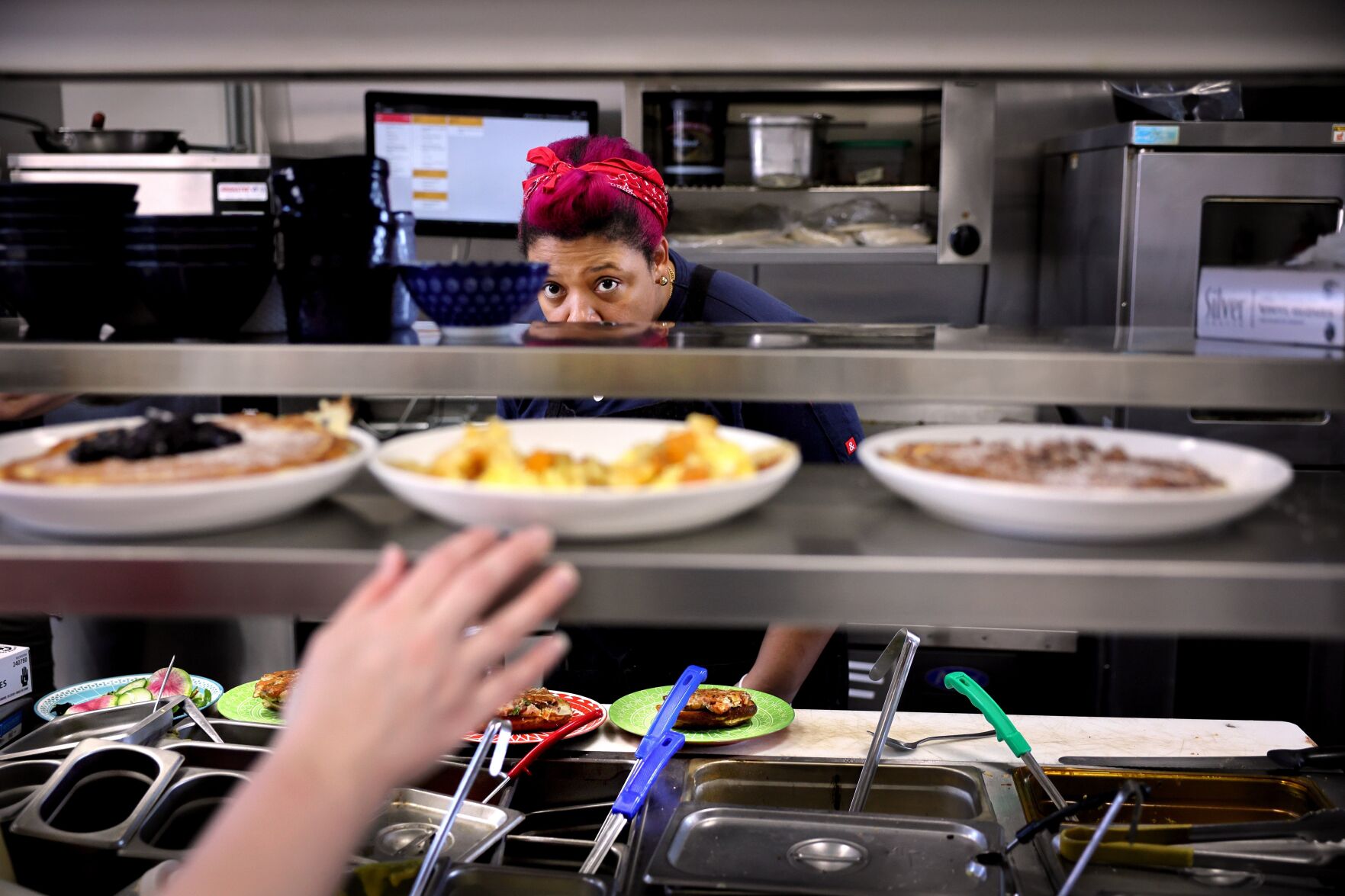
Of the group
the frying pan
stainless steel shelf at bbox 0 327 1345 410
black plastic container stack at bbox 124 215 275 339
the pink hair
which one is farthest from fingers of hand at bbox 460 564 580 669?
the frying pan

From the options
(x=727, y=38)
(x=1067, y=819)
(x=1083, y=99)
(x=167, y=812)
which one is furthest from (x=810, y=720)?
(x=1083, y=99)

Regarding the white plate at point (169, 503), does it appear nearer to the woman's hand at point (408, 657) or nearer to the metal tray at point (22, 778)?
the woman's hand at point (408, 657)

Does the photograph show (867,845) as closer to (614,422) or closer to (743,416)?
(614,422)

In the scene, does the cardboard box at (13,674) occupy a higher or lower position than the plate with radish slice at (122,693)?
higher

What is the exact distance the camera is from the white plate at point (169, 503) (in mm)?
913

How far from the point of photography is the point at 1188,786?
1655 mm

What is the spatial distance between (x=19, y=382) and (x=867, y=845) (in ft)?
3.50

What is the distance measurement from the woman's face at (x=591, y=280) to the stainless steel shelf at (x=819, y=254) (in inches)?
50.5

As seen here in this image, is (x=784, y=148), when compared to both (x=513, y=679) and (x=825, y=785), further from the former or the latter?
(x=513, y=679)

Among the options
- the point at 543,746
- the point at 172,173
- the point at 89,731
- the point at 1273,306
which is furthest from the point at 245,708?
the point at 172,173

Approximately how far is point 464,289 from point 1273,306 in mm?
725

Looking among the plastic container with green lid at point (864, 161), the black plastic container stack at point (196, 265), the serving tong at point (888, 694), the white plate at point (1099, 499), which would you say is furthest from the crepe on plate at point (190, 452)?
the plastic container with green lid at point (864, 161)

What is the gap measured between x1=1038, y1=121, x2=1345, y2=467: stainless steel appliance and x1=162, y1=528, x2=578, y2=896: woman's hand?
8.85 feet

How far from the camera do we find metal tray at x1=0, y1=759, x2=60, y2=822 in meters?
1.62
